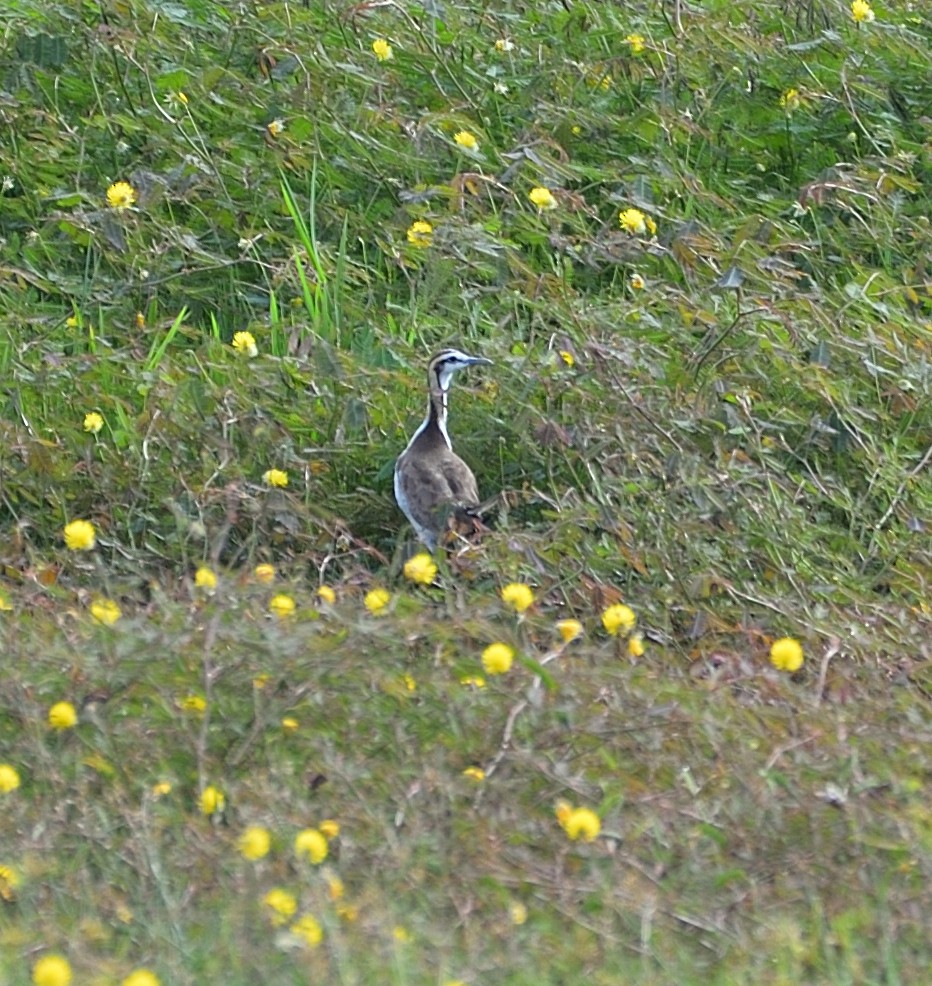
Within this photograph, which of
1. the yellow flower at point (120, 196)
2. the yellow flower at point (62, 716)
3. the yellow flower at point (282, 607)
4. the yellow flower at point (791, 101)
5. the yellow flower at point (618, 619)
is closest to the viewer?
the yellow flower at point (62, 716)

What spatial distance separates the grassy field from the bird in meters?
0.15

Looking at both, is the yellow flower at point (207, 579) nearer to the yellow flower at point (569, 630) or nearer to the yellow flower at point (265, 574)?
the yellow flower at point (265, 574)

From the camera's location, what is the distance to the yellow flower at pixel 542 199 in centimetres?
699

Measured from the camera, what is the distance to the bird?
570 centimetres

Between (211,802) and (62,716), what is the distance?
38 cm

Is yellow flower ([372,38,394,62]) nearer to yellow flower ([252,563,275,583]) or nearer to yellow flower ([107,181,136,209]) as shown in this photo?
yellow flower ([107,181,136,209])

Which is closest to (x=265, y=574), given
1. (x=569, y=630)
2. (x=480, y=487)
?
(x=569, y=630)

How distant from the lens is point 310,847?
12.0ft

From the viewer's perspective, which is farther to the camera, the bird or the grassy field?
the bird

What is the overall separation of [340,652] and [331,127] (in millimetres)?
3778

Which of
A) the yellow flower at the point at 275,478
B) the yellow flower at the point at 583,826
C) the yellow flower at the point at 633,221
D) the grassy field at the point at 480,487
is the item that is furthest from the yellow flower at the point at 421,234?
the yellow flower at the point at 583,826

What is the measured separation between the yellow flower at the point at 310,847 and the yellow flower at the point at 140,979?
381 millimetres

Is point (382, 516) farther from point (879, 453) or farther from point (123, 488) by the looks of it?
point (879, 453)

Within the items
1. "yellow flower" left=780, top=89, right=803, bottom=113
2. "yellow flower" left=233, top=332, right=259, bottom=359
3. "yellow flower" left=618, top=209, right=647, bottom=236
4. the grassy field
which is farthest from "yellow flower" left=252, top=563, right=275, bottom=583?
"yellow flower" left=780, top=89, right=803, bottom=113
